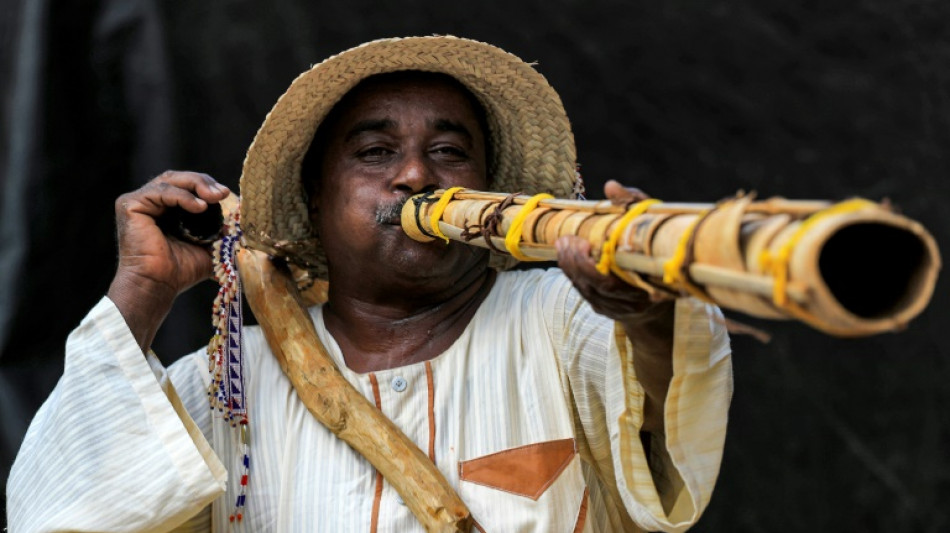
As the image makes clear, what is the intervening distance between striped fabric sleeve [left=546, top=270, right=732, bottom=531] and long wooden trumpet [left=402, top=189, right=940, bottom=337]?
0.23 m

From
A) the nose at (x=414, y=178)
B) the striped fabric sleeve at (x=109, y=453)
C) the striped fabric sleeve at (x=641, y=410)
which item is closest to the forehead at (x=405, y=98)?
the nose at (x=414, y=178)

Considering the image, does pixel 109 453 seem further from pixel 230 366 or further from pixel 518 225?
pixel 518 225

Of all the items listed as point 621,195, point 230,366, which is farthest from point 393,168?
point 621,195

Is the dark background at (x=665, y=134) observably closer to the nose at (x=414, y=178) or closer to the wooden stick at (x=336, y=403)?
the wooden stick at (x=336, y=403)

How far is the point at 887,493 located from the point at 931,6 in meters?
1.08

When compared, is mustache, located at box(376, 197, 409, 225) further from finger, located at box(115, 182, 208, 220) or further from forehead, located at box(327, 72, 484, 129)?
finger, located at box(115, 182, 208, 220)

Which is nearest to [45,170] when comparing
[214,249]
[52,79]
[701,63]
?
[52,79]

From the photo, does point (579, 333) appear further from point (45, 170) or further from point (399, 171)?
point (45, 170)

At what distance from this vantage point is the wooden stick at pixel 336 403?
1.74 m

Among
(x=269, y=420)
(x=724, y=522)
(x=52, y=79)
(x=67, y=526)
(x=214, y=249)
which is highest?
(x=52, y=79)

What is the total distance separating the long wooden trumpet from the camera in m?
0.92

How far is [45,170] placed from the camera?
8.07ft

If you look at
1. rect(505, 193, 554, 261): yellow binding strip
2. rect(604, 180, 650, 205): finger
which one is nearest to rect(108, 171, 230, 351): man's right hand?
rect(505, 193, 554, 261): yellow binding strip

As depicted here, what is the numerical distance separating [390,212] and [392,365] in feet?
0.91
